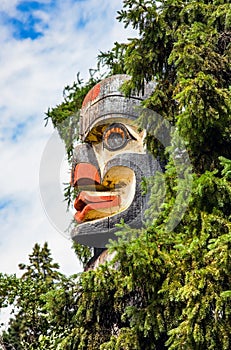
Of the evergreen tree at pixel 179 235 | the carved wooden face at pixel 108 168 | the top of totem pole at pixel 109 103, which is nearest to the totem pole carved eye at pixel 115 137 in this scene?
the carved wooden face at pixel 108 168

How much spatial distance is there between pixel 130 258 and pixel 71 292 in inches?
35.8

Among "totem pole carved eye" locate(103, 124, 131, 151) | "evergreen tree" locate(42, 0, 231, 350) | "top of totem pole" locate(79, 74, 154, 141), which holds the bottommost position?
"evergreen tree" locate(42, 0, 231, 350)

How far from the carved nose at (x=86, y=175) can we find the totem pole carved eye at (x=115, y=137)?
312 mm

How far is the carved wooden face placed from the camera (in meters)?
6.54

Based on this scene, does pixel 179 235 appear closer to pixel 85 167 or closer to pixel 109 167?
pixel 109 167

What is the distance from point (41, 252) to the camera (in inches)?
523

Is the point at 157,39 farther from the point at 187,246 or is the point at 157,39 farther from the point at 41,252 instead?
the point at 41,252

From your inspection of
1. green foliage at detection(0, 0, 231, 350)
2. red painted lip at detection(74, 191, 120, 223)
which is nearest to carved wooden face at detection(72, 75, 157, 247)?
red painted lip at detection(74, 191, 120, 223)

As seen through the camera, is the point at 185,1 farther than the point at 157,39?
Yes

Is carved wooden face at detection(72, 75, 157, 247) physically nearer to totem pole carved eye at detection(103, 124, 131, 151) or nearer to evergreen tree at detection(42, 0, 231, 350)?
totem pole carved eye at detection(103, 124, 131, 151)

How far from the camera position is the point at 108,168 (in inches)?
264

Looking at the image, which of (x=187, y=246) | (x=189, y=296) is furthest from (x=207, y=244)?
(x=189, y=296)

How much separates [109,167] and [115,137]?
0.44 metres

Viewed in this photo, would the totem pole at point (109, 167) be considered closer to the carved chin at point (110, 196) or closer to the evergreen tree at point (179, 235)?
the carved chin at point (110, 196)
